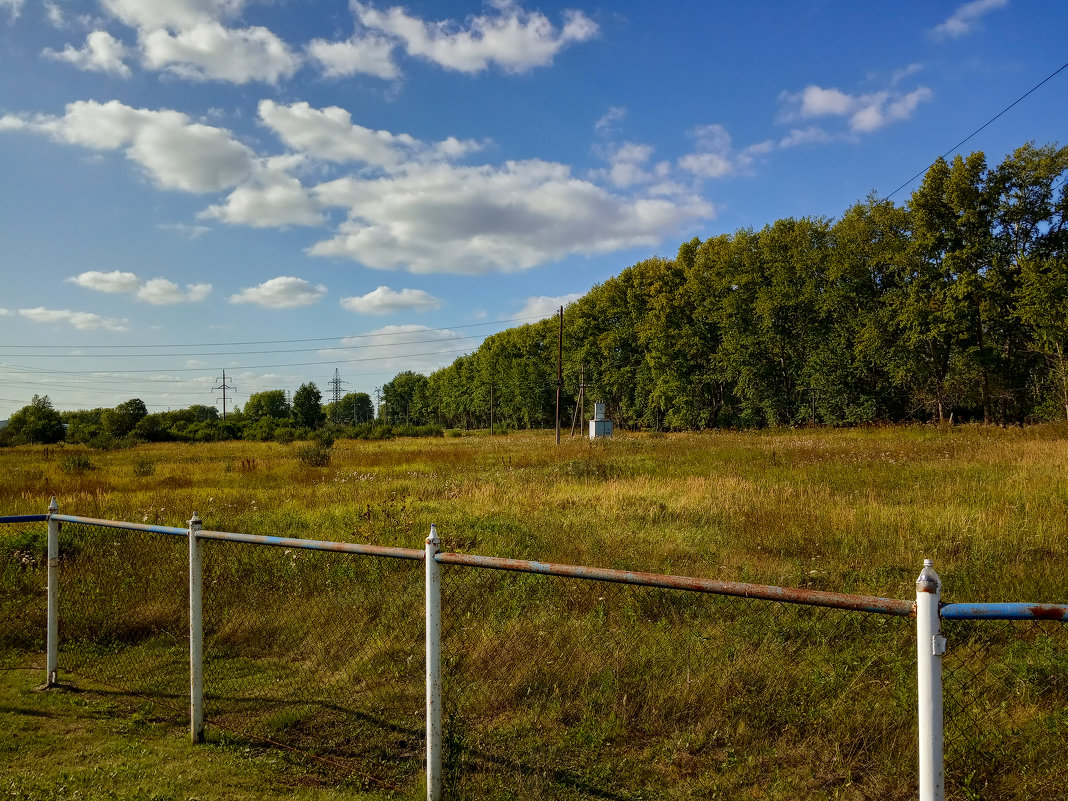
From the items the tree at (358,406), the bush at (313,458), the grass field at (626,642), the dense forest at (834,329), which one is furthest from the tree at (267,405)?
the grass field at (626,642)

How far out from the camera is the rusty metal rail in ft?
6.92

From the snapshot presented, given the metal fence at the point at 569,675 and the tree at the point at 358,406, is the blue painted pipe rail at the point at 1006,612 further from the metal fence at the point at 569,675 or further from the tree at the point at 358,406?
the tree at the point at 358,406

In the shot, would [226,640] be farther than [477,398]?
No

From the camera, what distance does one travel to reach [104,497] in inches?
588

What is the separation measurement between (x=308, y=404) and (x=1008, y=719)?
A: 98.4 metres

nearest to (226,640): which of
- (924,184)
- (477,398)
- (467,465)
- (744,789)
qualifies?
A: (744,789)

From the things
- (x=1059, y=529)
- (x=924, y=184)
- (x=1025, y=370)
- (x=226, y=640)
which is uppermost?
(x=924, y=184)

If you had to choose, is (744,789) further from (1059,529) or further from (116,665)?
(1059,529)

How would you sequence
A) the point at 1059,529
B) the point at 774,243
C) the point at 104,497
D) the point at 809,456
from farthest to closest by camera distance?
the point at 774,243, the point at 809,456, the point at 104,497, the point at 1059,529

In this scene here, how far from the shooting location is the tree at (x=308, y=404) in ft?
304

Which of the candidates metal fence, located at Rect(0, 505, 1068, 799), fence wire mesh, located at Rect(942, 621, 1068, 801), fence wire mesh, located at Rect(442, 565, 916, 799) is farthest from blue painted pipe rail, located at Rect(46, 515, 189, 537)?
fence wire mesh, located at Rect(942, 621, 1068, 801)

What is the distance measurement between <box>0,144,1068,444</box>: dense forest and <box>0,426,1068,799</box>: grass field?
25.6 m

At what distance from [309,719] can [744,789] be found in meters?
2.96

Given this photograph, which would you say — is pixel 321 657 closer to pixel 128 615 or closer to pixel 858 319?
pixel 128 615
